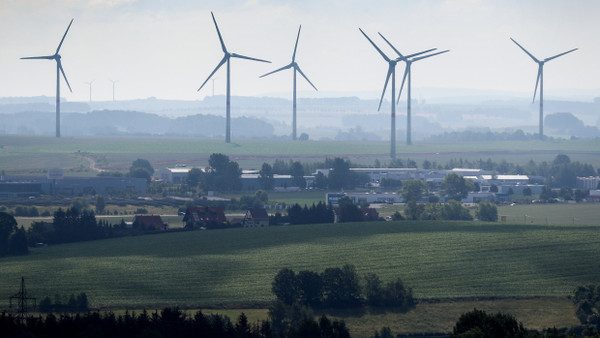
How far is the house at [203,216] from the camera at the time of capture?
81.1 metres

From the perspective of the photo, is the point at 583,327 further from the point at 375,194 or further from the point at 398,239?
the point at 375,194

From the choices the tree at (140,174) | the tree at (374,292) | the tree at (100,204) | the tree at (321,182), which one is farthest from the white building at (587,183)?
the tree at (374,292)

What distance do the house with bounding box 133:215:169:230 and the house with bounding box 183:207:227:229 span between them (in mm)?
2189

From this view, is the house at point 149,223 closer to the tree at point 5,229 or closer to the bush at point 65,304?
the tree at point 5,229

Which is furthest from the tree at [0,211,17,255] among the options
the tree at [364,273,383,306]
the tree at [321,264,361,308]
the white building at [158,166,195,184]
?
the white building at [158,166,195,184]

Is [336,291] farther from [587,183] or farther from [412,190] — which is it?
[587,183]

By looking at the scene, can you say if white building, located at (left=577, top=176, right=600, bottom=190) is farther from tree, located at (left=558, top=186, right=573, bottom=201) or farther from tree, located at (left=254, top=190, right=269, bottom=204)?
tree, located at (left=254, top=190, right=269, bottom=204)

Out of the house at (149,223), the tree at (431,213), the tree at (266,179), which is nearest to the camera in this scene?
the house at (149,223)

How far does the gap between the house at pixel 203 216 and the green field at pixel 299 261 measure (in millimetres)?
5001

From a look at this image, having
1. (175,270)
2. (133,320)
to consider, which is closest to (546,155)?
(175,270)

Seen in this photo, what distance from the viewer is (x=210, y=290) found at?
54.8 meters

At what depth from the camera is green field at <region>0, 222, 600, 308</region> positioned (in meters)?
54.8

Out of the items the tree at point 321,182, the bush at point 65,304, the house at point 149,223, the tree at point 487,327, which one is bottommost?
the bush at point 65,304

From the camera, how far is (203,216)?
82.2 metres
